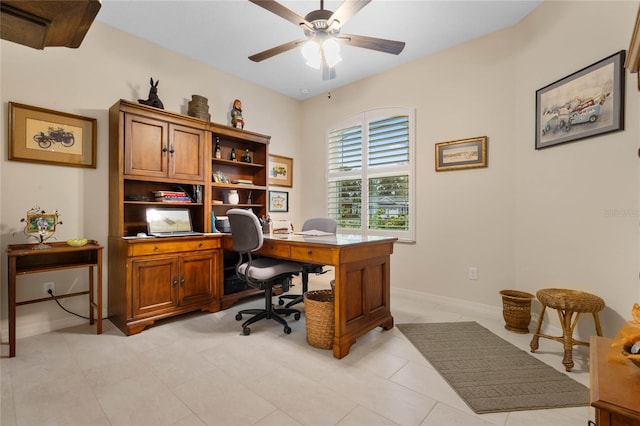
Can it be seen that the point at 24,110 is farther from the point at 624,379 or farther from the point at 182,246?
the point at 624,379

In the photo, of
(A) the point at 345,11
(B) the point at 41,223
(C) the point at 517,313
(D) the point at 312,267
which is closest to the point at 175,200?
(B) the point at 41,223

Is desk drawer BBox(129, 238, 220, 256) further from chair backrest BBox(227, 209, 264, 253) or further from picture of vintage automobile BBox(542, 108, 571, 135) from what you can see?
picture of vintage automobile BBox(542, 108, 571, 135)

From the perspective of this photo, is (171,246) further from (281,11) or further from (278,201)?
(281,11)

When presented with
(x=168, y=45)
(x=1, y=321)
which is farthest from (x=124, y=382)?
(x=168, y=45)

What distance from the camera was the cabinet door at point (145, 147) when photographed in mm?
2762

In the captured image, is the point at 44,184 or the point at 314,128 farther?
the point at 314,128

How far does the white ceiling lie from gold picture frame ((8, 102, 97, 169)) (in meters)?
1.08

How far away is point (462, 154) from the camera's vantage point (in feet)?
11.1

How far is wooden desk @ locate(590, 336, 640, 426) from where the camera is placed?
718 millimetres

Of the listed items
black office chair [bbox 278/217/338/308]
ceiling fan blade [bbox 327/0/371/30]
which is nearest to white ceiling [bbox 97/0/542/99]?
ceiling fan blade [bbox 327/0/371/30]

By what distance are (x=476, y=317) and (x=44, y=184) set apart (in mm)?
4279

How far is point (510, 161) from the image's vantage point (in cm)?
Result: 307

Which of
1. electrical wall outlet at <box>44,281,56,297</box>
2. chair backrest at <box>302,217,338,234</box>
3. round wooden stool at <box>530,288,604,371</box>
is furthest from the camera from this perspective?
chair backrest at <box>302,217,338,234</box>

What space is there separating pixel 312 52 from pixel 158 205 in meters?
2.23
